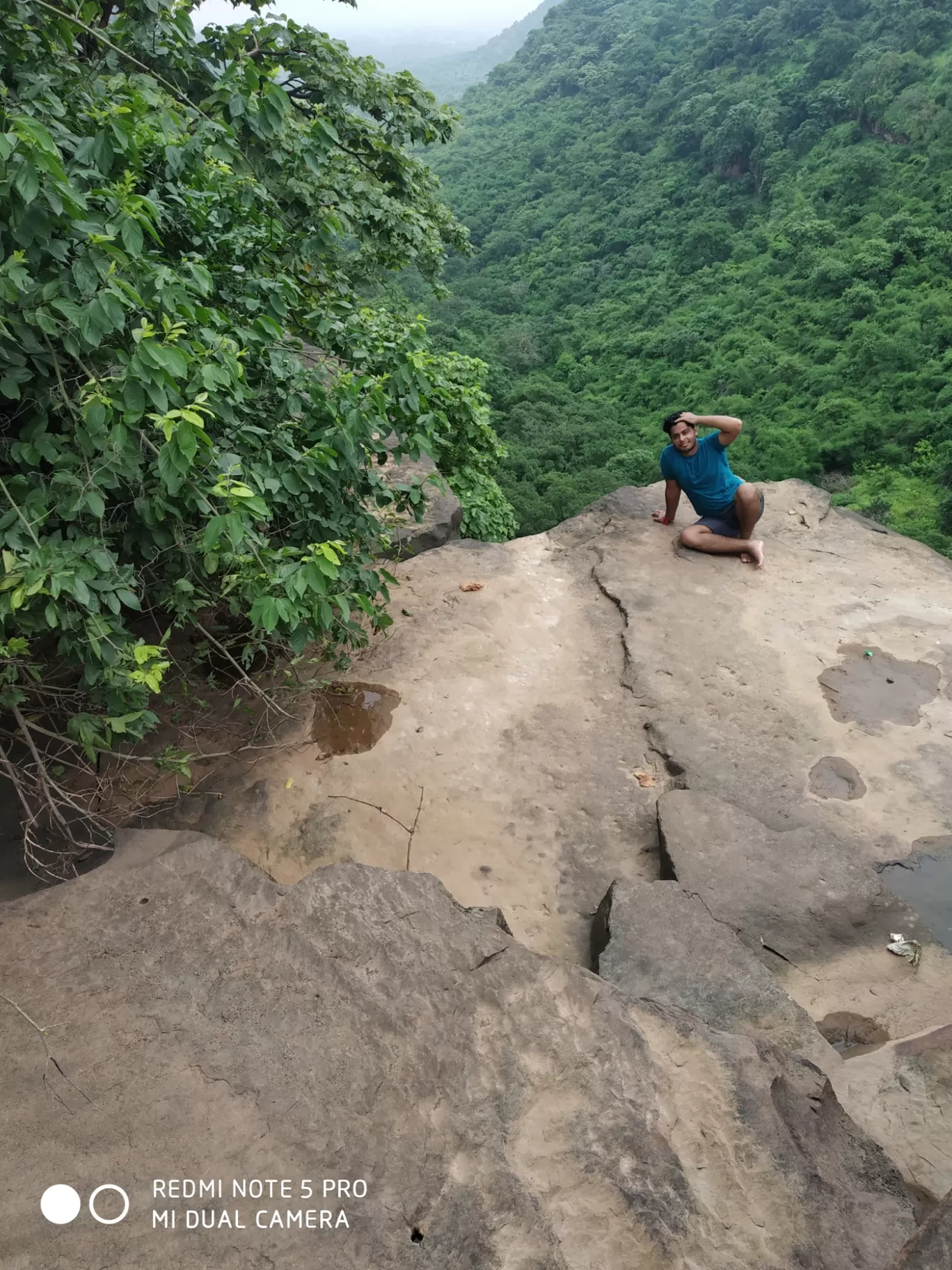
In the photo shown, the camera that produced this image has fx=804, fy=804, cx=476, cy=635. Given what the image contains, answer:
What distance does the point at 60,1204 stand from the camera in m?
1.77

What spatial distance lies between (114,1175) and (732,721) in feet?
11.0

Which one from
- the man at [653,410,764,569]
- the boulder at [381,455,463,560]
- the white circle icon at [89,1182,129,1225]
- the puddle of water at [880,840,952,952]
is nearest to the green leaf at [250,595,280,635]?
the white circle icon at [89,1182,129,1225]

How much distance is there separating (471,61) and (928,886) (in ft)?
433

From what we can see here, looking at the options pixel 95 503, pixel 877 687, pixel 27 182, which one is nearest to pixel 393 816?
pixel 95 503

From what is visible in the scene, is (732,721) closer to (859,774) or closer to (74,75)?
(859,774)

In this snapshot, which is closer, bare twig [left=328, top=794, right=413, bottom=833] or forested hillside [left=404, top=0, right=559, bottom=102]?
bare twig [left=328, top=794, right=413, bottom=833]

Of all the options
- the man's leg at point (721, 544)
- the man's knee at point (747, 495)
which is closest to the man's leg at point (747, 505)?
the man's knee at point (747, 495)

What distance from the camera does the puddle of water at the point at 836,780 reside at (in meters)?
3.86

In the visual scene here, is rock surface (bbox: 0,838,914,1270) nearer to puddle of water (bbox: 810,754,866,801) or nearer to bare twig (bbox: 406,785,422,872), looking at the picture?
bare twig (bbox: 406,785,422,872)

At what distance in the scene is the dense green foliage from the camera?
238 cm

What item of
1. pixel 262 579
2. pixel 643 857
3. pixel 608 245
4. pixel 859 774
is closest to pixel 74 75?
pixel 262 579

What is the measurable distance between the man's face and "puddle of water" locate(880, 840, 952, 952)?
9.64ft

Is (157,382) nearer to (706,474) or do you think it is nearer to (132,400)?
(132,400)

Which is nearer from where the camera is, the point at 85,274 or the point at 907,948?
the point at 85,274
